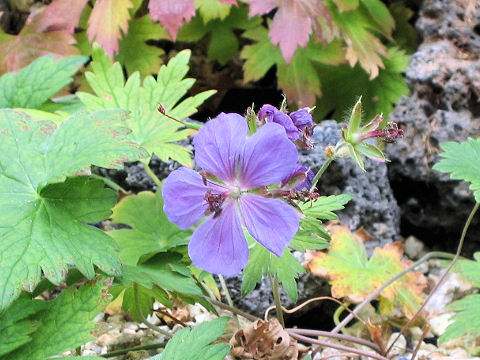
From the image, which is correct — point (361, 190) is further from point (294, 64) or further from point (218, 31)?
point (218, 31)

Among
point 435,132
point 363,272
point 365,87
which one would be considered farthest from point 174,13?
point 363,272

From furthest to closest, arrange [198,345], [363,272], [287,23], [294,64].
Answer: [294,64], [287,23], [363,272], [198,345]

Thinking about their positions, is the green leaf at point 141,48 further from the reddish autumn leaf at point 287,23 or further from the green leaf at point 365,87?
the green leaf at point 365,87

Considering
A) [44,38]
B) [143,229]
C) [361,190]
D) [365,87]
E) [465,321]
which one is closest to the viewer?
[465,321]

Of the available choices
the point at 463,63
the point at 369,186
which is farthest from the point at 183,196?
the point at 463,63

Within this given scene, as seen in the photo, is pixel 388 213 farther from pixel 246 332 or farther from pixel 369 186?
pixel 246 332
